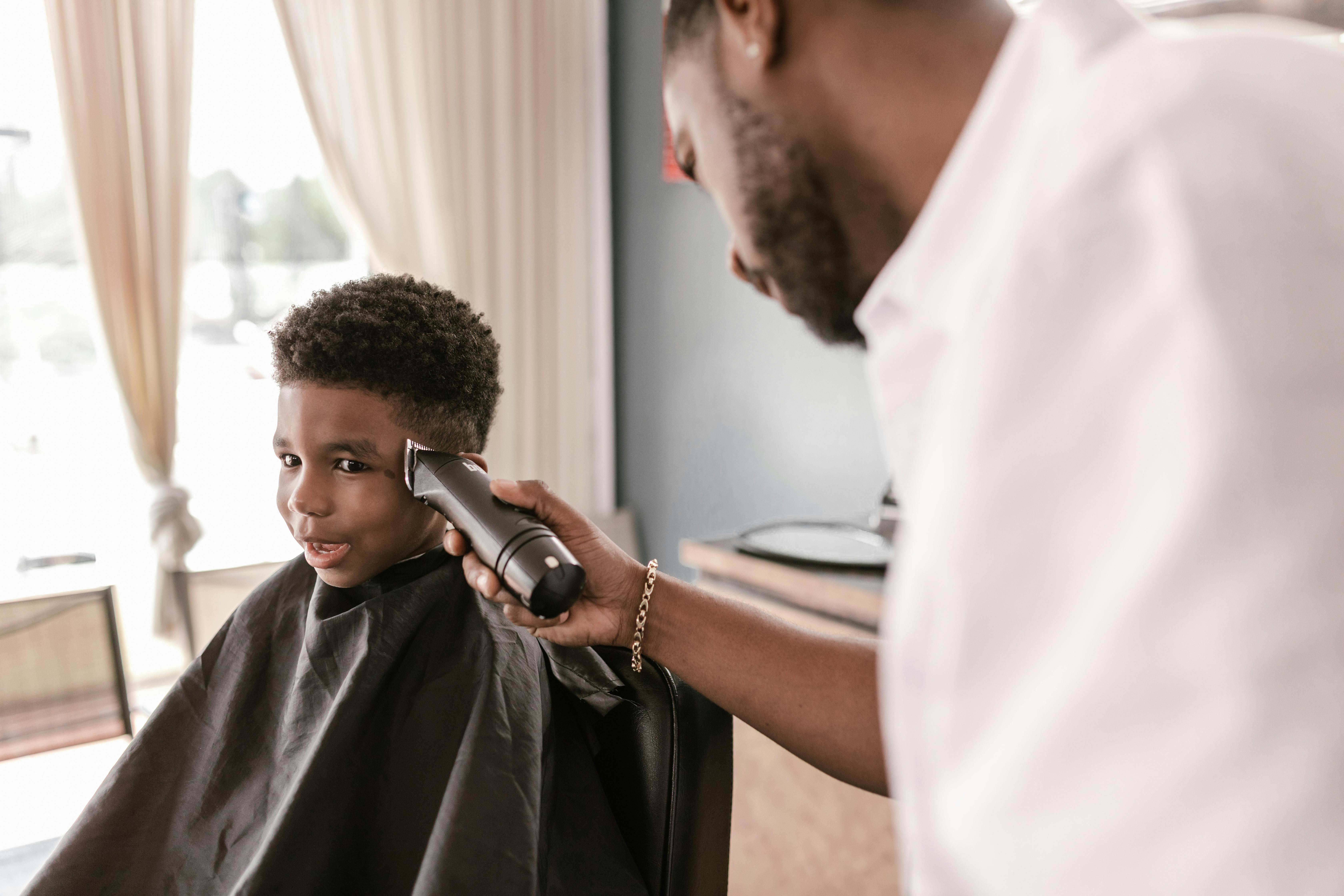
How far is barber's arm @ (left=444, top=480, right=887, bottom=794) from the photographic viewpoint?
32.4 inches

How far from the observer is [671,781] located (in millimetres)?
829

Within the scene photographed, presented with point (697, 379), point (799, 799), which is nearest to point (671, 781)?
point (799, 799)

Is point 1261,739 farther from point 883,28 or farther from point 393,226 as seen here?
point 393,226

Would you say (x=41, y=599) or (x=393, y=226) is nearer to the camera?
(x=41, y=599)

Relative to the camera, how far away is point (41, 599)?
4.65ft

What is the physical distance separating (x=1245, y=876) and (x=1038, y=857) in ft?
0.23

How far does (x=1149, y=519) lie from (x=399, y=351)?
2.63 ft

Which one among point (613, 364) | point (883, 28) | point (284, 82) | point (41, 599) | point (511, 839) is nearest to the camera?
point (883, 28)

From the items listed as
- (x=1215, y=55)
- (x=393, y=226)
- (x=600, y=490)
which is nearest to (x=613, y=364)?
(x=600, y=490)

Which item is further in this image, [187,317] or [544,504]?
[187,317]

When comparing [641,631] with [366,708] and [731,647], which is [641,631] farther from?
[366,708]

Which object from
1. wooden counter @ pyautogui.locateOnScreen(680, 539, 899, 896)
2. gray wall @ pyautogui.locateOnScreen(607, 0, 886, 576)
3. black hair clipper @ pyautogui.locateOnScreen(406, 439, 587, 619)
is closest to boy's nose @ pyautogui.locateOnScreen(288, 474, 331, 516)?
black hair clipper @ pyautogui.locateOnScreen(406, 439, 587, 619)

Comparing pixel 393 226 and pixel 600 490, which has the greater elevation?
pixel 393 226

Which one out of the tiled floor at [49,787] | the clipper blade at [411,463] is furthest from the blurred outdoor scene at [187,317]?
the clipper blade at [411,463]
